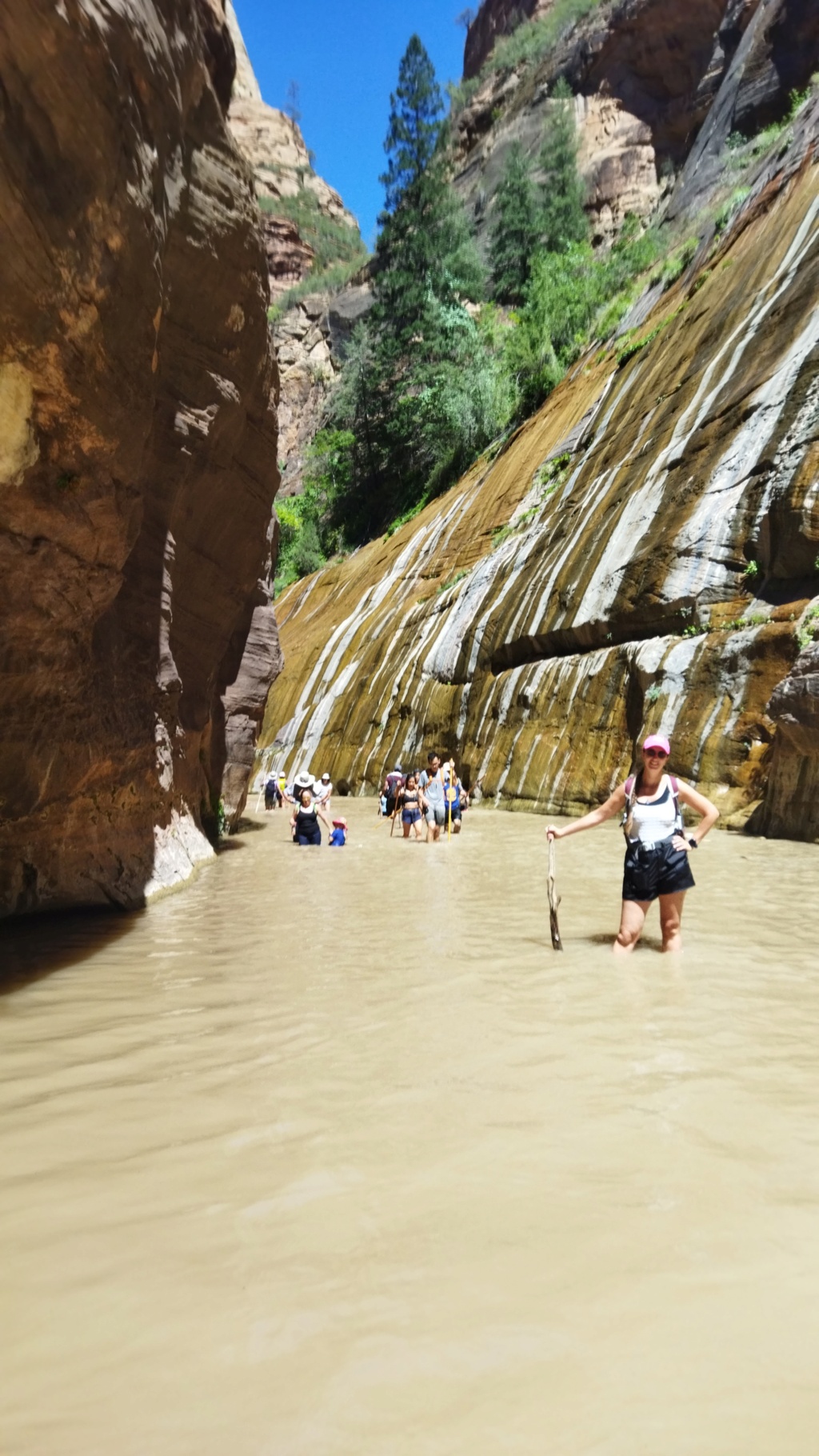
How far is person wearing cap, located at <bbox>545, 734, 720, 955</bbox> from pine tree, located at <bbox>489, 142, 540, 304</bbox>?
135 ft

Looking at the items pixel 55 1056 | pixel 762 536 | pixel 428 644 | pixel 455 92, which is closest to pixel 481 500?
pixel 428 644

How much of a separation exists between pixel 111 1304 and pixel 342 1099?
3.90 ft

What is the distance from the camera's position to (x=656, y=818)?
5402 mm

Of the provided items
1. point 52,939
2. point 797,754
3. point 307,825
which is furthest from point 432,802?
point 52,939

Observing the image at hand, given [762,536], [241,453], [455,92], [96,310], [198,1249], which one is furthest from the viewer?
[455,92]

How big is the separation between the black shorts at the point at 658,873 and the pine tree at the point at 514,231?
41.3 metres

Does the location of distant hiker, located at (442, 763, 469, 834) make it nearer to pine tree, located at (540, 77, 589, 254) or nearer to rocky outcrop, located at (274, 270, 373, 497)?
pine tree, located at (540, 77, 589, 254)

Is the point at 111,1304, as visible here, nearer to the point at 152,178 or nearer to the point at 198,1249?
the point at 198,1249

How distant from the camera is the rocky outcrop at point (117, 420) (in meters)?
4.68

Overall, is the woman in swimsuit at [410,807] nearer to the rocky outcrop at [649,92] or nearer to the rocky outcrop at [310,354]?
the rocky outcrop at [649,92]

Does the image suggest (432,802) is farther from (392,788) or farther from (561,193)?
(561,193)

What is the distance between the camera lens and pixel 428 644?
2180 centimetres

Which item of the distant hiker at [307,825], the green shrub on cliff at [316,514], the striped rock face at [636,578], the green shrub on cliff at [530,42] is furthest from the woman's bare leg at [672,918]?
the green shrub on cliff at [530,42]

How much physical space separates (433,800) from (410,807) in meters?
0.57
